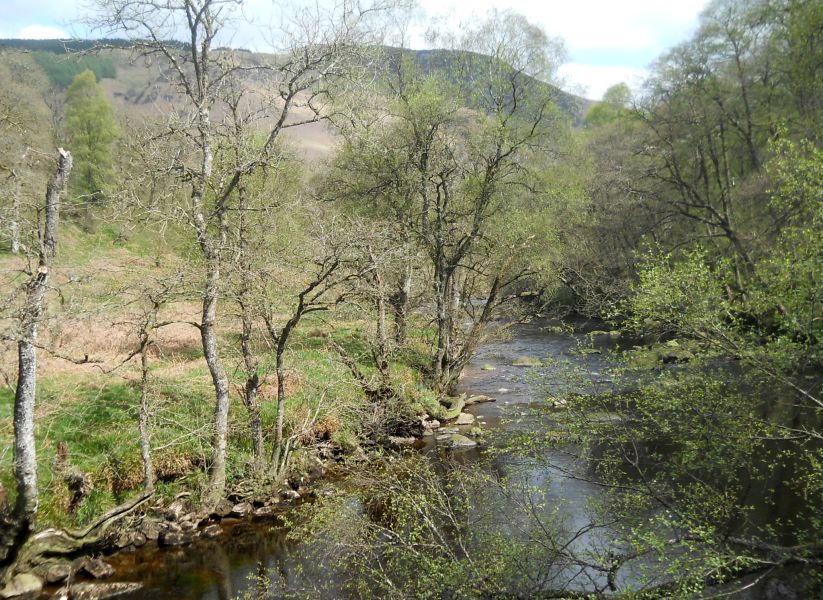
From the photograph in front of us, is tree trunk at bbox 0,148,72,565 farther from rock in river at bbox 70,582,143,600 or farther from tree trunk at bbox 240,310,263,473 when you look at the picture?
tree trunk at bbox 240,310,263,473

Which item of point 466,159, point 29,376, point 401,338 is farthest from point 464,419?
point 29,376

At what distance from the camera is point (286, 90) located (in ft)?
43.5

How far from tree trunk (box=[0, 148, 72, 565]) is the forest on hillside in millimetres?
52

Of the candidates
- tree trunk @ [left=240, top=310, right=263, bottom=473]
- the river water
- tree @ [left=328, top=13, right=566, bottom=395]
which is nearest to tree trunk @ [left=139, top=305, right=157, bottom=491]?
the river water

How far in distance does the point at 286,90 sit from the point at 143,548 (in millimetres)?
10311

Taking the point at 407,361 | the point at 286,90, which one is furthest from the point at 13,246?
the point at 407,361

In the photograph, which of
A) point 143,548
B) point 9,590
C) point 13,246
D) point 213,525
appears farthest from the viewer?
point 213,525

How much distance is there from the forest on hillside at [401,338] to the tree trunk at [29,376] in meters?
0.05

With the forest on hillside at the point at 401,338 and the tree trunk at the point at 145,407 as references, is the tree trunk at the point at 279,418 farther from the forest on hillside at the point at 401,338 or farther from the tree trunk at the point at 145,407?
the tree trunk at the point at 145,407

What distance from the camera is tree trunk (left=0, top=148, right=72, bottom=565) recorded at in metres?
8.62

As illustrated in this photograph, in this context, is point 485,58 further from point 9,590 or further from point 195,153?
point 9,590

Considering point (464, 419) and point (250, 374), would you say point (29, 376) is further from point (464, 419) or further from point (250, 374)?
point (464, 419)

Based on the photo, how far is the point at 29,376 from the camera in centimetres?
896

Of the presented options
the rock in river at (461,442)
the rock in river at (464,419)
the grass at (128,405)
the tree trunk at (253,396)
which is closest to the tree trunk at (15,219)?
the grass at (128,405)
